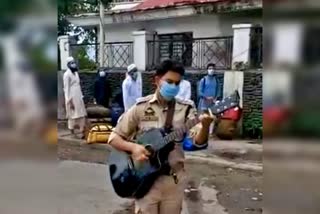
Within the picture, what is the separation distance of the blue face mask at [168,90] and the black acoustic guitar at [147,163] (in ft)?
0.48

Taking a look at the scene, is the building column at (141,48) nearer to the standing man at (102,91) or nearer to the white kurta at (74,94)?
the standing man at (102,91)

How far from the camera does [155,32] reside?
12.7 m

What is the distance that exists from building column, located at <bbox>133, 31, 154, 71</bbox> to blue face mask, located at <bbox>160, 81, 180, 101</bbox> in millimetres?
9010

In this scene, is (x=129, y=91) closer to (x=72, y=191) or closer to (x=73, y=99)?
(x=73, y=99)

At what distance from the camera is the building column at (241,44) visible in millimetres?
9719

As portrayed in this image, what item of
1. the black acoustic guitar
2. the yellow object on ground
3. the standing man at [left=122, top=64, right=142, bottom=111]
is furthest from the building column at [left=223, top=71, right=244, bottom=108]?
the black acoustic guitar

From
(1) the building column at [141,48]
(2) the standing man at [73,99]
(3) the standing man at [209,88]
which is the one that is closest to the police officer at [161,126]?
(2) the standing man at [73,99]

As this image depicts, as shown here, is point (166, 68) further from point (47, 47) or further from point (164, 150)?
point (47, 47)

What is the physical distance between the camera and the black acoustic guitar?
2729 mm

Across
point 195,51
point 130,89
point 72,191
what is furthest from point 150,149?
point 195,51

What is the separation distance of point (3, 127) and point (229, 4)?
10523 mm

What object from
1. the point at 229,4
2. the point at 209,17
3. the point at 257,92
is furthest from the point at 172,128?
the point at 209,17

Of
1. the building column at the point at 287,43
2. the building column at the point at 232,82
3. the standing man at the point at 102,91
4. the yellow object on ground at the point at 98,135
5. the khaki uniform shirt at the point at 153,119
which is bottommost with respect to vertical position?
the yellow object on ground at the point at 98,135

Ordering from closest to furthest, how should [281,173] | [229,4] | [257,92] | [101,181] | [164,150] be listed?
[281,173]
[164,150]
[101,181]
[257,92]
[229,4]
